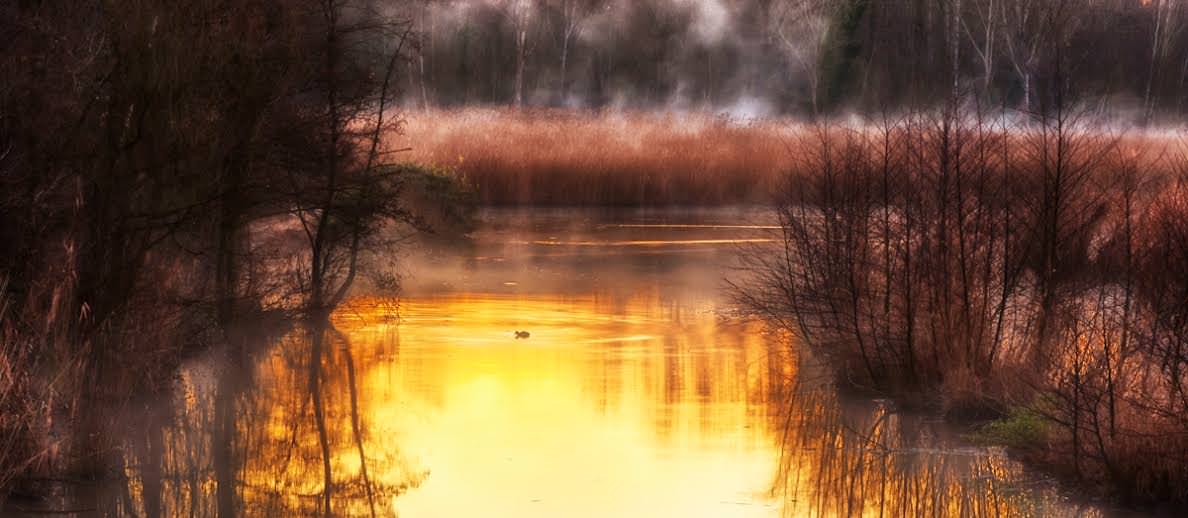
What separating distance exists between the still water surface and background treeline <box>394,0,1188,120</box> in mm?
31335

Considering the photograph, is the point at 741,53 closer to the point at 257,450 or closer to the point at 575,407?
the point at 575,407

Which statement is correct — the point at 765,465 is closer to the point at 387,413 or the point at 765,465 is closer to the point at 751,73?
the point at 387,413

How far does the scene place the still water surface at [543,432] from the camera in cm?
979

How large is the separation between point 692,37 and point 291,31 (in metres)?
48.9

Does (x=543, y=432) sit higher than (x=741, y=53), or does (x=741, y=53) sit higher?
(x=741, y=53)

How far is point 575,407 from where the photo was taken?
1263cm

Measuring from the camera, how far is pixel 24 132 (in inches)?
376

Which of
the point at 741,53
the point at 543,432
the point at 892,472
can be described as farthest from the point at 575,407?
the point at 741,53

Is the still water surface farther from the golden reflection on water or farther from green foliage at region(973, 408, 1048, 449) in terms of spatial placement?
green foliage at region(973, 408, 1048, 449)

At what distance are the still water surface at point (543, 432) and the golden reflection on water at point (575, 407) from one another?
2 centimetres

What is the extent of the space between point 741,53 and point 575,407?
166 ft

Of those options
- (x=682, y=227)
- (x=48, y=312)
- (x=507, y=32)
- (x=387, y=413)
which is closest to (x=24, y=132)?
(x=48, y=312)

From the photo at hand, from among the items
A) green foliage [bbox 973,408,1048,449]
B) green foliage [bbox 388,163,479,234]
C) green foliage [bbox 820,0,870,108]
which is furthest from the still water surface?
→ green foliage [bbox 820,0,870,108]

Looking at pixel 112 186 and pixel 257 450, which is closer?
pixel 112 186
